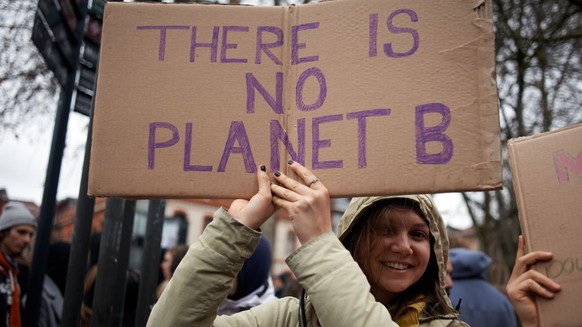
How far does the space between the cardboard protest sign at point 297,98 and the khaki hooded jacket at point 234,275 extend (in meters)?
0.14

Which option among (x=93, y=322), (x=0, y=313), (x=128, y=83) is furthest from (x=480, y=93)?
(x=0, y=313)

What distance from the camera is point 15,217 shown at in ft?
12.7

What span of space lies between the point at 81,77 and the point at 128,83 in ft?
5.47

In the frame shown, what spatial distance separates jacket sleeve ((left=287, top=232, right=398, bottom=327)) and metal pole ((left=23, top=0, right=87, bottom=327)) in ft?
7.02

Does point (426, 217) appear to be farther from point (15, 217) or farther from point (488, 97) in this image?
point (15, 217)

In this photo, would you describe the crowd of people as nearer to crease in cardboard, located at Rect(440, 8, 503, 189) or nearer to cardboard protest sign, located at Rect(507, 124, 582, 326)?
cardboard protest sign, located at Rect(507, 124, 582, 326)

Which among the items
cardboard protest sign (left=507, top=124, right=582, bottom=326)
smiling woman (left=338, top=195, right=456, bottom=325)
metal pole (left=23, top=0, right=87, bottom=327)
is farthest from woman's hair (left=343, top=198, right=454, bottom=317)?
metal pole (left=23, top=0, right=87, bottom=327)

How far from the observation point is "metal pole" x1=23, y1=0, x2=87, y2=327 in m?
3.02

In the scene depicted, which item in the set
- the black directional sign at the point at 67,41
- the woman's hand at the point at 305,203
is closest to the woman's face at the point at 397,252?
the woman's hand at the point at 305,203

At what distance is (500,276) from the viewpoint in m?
16.6

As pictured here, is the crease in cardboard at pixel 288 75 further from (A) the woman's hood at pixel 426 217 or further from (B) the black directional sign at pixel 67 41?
(B) the black directional sign at pixel 67 41

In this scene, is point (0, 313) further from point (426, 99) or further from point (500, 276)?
point (500, 276)

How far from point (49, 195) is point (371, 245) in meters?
2.07

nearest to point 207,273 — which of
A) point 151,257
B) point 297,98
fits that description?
point 297,98
